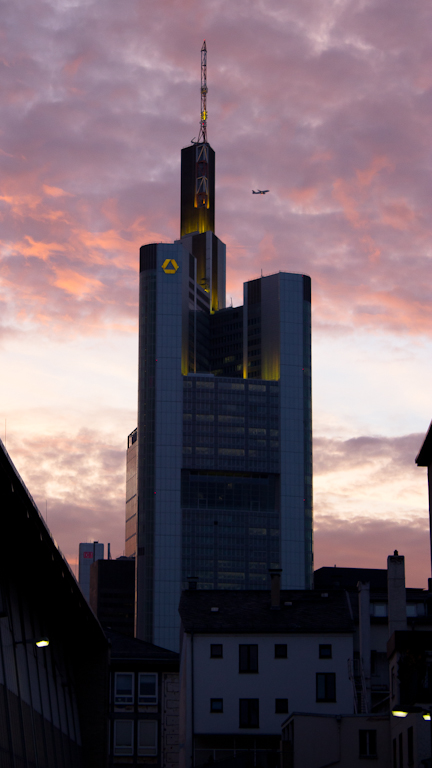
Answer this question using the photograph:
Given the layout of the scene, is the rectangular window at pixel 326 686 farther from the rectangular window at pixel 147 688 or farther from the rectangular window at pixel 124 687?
the rectangular window at pixel 124 687

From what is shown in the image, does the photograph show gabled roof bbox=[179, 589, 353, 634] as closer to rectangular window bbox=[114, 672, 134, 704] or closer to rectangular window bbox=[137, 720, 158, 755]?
rectangular window bbox=[114, 672, 134, 704]

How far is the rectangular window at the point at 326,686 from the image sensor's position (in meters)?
77.4

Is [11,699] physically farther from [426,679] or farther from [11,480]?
[426,679]

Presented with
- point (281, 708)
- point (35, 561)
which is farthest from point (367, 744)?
point (35, 561)

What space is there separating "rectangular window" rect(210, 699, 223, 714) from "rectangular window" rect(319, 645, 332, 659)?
7857 mm

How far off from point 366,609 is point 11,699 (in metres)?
49.6

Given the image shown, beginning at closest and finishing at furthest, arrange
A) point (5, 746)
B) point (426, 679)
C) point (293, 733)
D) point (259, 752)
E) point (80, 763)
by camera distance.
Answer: point (5, 746) < point (426, 679) < point (80, 763) < point (293, 733) < point (259, 752)

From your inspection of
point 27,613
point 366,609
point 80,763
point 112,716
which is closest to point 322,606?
point 366,609

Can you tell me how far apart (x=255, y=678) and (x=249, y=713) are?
2431mm

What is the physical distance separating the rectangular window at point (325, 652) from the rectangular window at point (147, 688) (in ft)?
50.7

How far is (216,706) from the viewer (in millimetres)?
77125

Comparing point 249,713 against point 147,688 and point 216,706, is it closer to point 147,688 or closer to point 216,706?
point 216,706

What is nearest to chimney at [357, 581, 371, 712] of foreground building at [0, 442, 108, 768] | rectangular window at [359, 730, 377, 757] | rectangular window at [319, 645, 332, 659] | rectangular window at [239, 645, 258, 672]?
rectangular window at [319, 645, 332, 659]

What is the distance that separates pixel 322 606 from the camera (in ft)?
266
